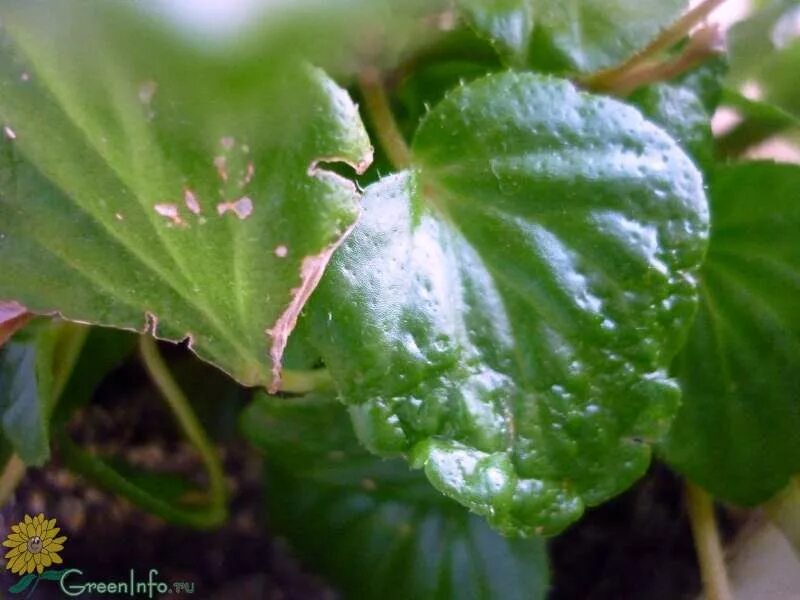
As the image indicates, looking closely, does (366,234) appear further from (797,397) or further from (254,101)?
(797,397)

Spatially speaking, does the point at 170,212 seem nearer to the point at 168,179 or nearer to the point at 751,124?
the point at 168,179

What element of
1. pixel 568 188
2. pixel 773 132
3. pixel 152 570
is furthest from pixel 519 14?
pixel 152 570

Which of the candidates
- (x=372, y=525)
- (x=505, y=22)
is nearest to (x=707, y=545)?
(x=372, y=525)

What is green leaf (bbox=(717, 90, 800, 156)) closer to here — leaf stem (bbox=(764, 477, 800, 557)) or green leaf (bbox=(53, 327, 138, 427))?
leaf stem (bbox=(764, 477, 800, 557))

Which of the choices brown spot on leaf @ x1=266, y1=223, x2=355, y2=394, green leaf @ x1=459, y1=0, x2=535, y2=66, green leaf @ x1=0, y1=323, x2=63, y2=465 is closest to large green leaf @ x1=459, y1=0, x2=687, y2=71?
green leaf @ x1=459, y1=0, x2=535, y2=66

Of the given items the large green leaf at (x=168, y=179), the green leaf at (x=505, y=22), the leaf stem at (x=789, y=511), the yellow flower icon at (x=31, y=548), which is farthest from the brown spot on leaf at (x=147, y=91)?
the leaf stem at (x=789, y=511)
